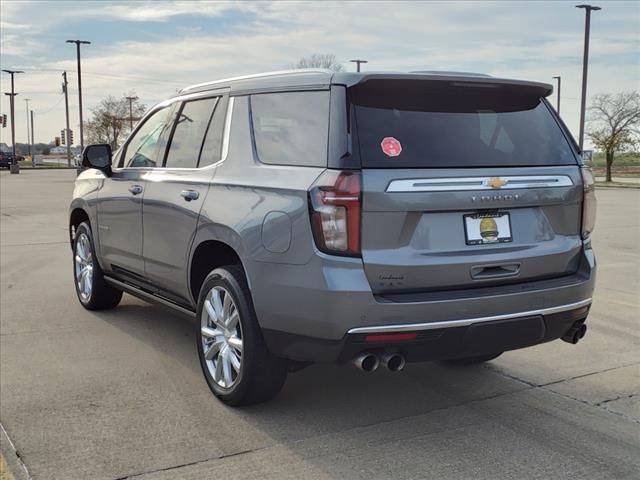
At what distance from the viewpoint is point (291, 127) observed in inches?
153

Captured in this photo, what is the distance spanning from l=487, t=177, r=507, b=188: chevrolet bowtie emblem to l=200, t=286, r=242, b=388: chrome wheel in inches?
58.2

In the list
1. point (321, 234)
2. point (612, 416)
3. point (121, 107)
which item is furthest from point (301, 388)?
point (121, 107)

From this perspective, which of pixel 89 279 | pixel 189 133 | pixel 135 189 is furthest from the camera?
pixel 89 279


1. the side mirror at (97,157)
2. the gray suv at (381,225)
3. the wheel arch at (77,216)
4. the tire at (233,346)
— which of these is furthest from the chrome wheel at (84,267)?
the tire at (233,346)

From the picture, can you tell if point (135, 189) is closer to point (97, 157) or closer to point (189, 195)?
point (97, 157)

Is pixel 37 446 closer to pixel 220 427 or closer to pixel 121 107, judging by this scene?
pixel 220 427

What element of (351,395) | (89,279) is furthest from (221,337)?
(89,279)

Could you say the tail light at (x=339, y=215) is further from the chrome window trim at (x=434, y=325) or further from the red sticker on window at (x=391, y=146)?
the chrome window trim at (x=434, y=325)

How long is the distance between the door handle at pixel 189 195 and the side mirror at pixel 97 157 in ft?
4.74

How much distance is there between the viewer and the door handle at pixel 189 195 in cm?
445

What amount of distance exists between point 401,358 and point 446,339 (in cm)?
23

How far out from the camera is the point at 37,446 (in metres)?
3.64

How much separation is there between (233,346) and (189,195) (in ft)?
3.34

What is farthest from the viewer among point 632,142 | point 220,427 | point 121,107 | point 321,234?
point 121,107
